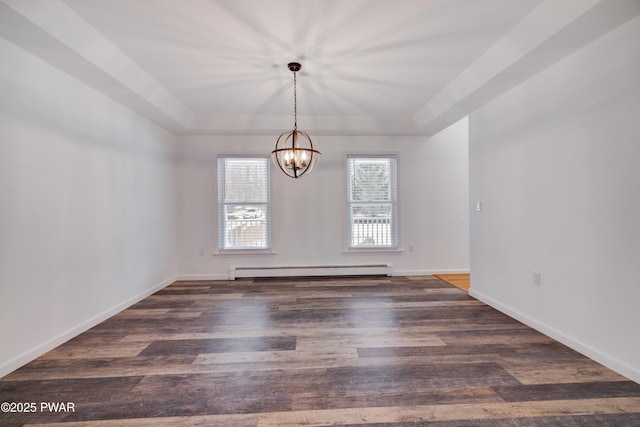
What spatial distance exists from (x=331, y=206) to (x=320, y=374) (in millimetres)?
3160

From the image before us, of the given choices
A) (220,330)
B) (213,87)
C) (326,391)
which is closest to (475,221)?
(326,391)

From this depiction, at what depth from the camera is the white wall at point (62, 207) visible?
2.12m

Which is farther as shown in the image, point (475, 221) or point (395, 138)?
point (395, 138)

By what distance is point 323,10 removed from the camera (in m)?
2.07

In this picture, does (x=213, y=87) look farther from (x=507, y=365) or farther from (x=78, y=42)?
(x=507, y=365)

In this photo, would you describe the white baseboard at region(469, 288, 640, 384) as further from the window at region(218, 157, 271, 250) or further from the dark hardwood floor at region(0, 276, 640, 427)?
the window at region(218, 157, 271, 250)

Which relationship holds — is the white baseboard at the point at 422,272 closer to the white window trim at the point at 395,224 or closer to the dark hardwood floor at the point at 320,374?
the white window trim at the point at 395,224

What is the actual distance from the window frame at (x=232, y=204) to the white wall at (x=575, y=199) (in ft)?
10.7

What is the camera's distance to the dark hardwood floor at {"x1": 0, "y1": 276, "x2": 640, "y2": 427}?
163cm

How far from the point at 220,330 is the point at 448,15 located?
3312mm

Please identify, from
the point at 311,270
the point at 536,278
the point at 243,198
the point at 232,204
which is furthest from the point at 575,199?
the point at 232,204

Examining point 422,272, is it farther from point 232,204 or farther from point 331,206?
point 232,204

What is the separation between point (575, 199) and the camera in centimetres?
233

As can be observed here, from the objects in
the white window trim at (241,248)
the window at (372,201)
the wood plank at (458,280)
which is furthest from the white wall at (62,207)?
the wood plank at (458,280)
